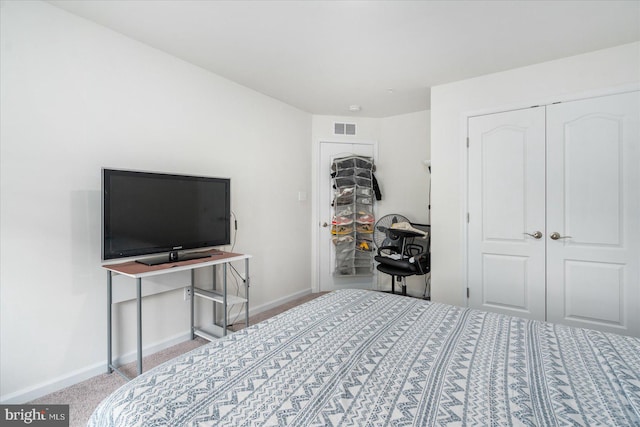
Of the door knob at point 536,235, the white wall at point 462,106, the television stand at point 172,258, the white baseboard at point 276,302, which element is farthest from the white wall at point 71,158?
the door knob at point 536,235

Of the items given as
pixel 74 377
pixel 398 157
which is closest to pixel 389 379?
pixel 74 377

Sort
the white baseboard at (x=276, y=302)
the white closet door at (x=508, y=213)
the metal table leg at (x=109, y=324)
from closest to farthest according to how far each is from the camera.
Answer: the metal table leg at (x=109, y=324)
the white closet door at (x=508, y=213)
the white baseboard at (x=276, y=302)

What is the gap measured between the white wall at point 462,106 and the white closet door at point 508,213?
10cm

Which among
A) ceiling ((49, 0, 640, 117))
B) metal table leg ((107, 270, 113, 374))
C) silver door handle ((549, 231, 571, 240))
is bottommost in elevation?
metal table leg ((107, 270, 113, 374))

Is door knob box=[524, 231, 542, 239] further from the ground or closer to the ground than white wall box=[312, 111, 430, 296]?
closer to the ground

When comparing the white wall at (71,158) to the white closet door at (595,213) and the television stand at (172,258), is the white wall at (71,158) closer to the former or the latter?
the television stand at (172,258)

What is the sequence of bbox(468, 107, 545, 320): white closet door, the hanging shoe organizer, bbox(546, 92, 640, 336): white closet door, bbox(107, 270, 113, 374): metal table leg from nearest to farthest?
1. bbox(107, 270, 113, 374): metal table leg
2. bbox(546, 92, 640, 336): white closet door
3. bbox(468, 107, 545, 320): white closet door
4. the hanging shoe organizer

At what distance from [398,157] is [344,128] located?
33.4 inches

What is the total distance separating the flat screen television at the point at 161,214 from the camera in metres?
1.99

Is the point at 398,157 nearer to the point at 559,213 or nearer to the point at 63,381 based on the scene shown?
the point at 559,213

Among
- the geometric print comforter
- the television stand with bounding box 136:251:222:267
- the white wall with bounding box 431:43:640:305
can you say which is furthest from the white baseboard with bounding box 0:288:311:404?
the white wall with bounding box 431:43:640:305

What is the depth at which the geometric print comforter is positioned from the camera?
83 cm

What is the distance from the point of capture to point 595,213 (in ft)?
8.17

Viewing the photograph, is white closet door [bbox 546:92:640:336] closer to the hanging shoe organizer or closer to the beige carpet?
the hanging shoe organizer
